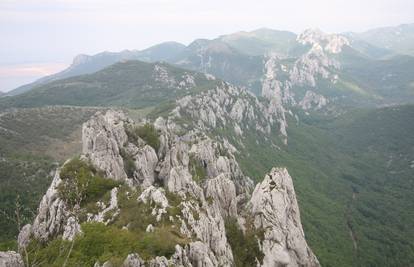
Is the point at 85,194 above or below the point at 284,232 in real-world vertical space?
above

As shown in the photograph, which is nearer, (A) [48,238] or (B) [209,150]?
(A) [48,238]

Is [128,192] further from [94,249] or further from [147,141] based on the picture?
[147,141]

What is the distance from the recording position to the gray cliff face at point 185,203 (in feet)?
202

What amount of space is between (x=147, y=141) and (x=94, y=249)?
184 feet

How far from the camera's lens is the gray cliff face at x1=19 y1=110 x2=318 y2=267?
2425 inches

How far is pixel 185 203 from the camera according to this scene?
68188 mm

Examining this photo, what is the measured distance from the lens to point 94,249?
51281 millimetres

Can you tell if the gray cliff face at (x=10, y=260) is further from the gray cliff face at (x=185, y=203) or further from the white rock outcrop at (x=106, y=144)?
the white rock outcrop at (x=106, y=144)

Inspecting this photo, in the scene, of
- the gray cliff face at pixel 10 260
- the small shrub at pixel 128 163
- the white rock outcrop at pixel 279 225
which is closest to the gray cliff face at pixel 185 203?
the white rock outcrop at pixel 279 225

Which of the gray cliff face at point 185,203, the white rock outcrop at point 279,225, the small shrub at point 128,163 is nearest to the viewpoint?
the gray cliff face at point 185,203

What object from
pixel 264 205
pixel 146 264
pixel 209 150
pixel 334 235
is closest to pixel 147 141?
pixel 209 150

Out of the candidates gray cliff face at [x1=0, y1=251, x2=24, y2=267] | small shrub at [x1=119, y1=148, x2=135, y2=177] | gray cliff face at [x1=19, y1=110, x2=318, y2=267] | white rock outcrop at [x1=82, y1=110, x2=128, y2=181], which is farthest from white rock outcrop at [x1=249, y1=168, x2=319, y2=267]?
gray cliff face at [x1=0, y1=251, x2=24, y2=267]

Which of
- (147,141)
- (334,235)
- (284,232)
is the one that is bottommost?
(334,235)

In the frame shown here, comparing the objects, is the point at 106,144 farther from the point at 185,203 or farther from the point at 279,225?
the point at 279,225
